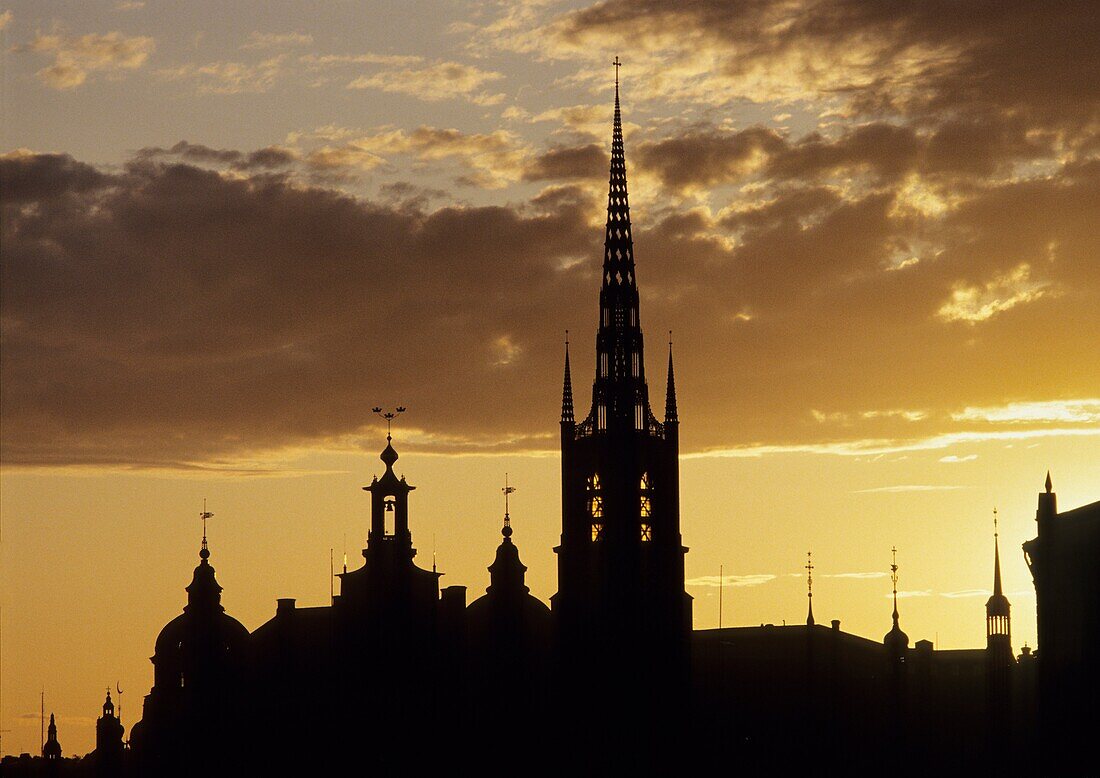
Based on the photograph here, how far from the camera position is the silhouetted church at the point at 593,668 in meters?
150

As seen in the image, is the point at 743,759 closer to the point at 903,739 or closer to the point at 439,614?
the point at 903,739

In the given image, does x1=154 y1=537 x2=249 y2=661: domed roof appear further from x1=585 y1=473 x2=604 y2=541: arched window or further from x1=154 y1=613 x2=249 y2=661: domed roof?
x1=585 y1=473 x2=604 y2=541: arched window

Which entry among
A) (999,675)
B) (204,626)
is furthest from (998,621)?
(204,626)

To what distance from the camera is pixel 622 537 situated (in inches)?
6388

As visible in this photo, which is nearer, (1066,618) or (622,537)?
(1066,618)

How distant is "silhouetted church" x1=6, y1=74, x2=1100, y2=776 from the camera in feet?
493

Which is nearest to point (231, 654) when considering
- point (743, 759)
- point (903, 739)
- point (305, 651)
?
point (305, 651)

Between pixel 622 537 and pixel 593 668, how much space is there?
8308mm

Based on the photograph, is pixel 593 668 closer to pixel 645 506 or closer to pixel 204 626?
pixel 645 506

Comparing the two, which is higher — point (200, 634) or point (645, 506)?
point (645, 506)

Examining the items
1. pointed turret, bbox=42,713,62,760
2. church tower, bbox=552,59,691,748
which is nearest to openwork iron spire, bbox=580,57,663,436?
church tower, bbox=552,59,691,748

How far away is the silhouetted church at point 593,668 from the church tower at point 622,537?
0.14 metres

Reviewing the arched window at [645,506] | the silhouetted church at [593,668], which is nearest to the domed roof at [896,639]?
the silhouetted church at [593,668]

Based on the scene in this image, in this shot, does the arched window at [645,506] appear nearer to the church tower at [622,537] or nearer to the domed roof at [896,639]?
the church tower at [622,537]
